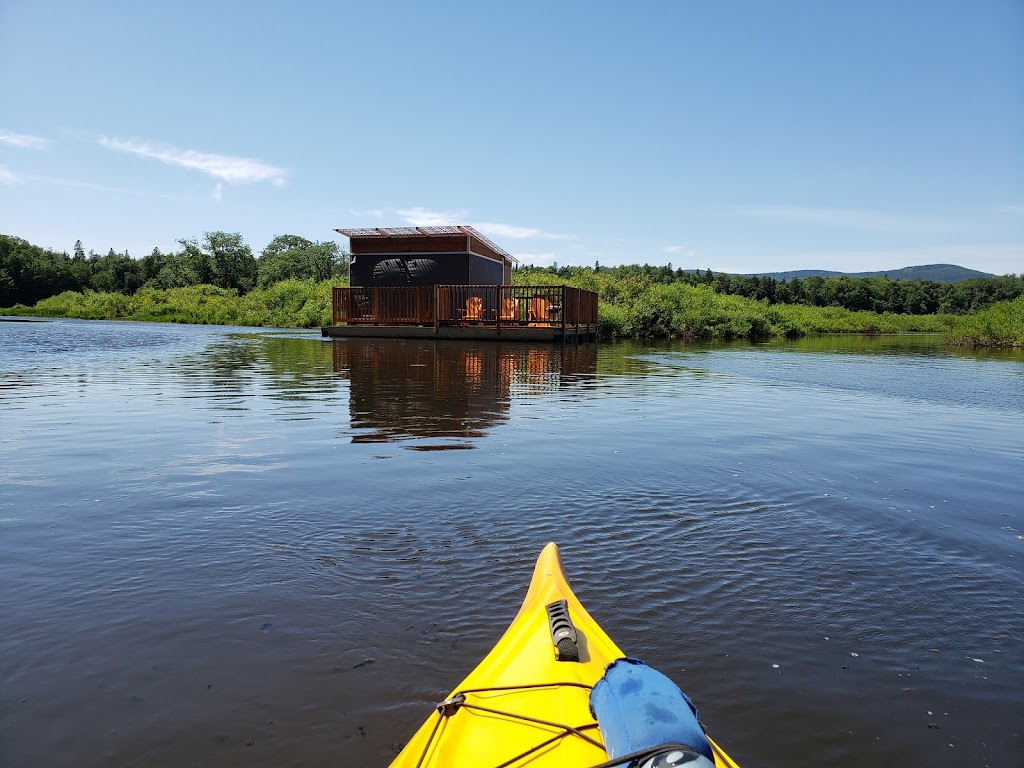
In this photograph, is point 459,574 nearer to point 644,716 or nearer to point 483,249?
A: point 644,716

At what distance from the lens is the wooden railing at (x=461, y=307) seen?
28.6 m

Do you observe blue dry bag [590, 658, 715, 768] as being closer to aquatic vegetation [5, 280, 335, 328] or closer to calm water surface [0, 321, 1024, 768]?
calm water surface [0, 321, 1024, 768]

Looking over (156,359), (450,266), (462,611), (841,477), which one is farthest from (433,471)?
(450,266)

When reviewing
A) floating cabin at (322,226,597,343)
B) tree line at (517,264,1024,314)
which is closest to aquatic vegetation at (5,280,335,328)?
floating cabin at (322,226,597,343)

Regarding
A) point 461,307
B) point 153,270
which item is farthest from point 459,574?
point 153,270

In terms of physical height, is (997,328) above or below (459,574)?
above

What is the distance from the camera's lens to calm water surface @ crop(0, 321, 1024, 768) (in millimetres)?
2775

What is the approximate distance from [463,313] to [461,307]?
30cm

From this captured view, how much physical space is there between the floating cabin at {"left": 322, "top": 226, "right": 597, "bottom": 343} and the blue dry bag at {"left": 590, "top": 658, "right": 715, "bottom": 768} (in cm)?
2579

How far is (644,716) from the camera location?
187 centimetres

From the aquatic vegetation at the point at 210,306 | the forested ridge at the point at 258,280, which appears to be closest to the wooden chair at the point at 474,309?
the aquatic vegetation at the point at 210,306

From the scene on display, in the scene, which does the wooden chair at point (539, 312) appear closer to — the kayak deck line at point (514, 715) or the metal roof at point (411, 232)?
the metal roof at point (411, 232)

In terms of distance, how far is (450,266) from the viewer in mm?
30812

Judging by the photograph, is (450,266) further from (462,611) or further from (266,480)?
(462,611)
